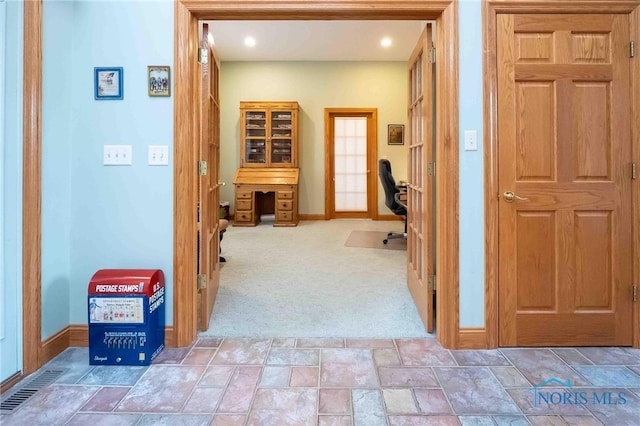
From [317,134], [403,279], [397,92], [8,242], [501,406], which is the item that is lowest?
[501,406]

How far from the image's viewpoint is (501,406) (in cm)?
164

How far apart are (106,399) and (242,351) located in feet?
2.27

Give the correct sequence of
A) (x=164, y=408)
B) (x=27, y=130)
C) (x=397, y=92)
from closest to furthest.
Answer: (x=164, y=408), (x=27, y=130), (x=397, y=92)

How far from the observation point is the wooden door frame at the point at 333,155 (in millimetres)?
7543

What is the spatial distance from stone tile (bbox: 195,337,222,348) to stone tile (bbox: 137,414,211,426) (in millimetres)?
664

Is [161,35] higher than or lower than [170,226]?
higher

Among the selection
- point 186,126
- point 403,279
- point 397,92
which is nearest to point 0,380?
point 186,126

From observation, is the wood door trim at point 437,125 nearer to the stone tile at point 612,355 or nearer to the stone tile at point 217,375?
the stone tile at point 217,375

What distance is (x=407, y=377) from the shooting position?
6.22 feet

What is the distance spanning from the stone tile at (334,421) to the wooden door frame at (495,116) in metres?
1.06

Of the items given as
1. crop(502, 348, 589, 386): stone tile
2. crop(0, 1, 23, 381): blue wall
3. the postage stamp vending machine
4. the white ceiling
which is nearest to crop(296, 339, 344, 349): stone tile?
the postage stamp vending machine

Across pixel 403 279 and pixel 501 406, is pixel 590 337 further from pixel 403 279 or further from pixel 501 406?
pixel 403 279

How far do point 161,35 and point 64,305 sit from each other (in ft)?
5.26

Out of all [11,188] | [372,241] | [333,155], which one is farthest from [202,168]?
[333,155]
